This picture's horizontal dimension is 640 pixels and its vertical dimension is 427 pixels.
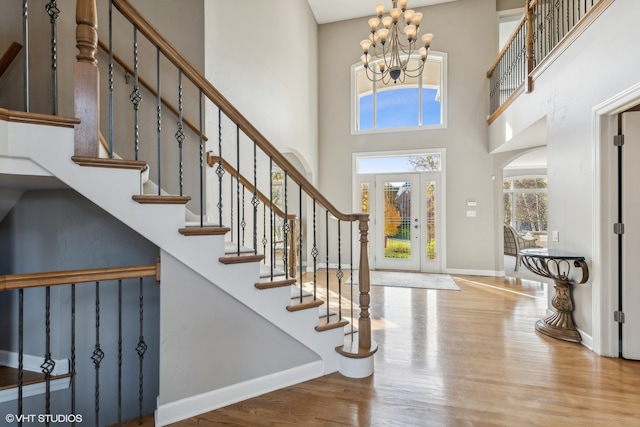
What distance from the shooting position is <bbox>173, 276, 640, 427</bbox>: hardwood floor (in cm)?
193

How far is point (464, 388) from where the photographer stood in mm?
2250

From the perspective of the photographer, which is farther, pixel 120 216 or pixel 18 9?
pixel 18 9

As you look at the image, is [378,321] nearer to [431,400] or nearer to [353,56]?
[431,400]

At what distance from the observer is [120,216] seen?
1.78m

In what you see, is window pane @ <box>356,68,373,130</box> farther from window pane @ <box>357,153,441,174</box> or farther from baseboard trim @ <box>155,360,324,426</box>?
baseboard trim @ <box>155,360,324,426</box>

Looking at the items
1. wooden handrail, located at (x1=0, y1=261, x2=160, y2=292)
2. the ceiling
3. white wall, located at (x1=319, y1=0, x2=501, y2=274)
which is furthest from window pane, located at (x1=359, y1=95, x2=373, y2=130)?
wooden handrail, located at (x1=0, y1=261, x2=160, y2=292)

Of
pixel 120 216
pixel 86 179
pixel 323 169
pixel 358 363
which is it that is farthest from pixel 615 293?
pixel 323 169

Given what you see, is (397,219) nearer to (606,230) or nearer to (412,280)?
(412,280)

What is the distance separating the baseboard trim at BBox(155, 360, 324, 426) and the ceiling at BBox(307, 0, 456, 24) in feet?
21.7

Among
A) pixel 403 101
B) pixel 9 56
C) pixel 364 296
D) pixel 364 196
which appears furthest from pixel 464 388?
pixel 403 101

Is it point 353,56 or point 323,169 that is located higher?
point 353,56

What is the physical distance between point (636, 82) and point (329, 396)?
126 inches

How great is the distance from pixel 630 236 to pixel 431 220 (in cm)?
373

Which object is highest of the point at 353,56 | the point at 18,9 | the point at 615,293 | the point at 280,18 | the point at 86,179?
the point at 353,56
